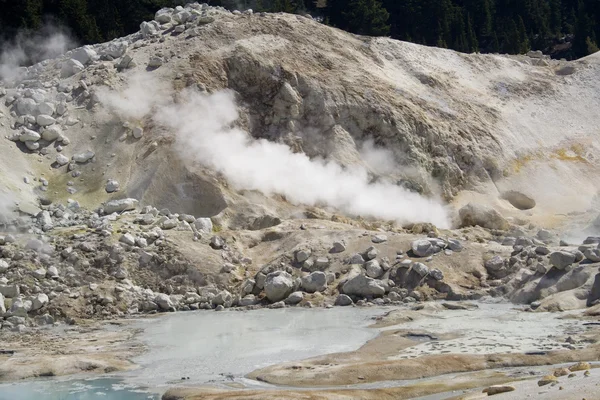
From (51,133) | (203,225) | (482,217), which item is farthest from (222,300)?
(482,217)

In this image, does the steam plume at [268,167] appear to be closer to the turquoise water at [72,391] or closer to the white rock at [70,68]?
the white rock at [70,68]

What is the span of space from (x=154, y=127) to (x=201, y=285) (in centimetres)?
878

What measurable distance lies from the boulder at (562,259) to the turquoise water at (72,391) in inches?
468

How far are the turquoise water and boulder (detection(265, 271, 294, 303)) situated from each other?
8527mm

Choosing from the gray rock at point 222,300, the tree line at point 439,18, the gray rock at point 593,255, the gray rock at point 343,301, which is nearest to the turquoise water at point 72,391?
the gray rock at point 222,300

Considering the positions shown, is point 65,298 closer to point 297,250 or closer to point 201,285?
point 201,285

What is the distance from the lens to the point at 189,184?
103 ft

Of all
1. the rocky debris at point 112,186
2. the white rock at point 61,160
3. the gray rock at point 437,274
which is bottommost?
the gray rock at point 437,274

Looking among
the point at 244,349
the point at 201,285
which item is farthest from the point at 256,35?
the point at 244,349

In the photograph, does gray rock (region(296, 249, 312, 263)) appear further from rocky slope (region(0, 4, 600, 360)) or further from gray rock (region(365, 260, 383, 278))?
gray rock (region(365, 260, 383, 278))

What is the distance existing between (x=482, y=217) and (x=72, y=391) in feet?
64.4

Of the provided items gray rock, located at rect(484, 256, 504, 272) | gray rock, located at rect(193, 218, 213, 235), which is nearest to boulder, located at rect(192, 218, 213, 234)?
gray rock, located at rect(193, 218, 213, 235)

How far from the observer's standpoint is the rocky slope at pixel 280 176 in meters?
25.5

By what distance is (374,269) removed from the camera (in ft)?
85.9
